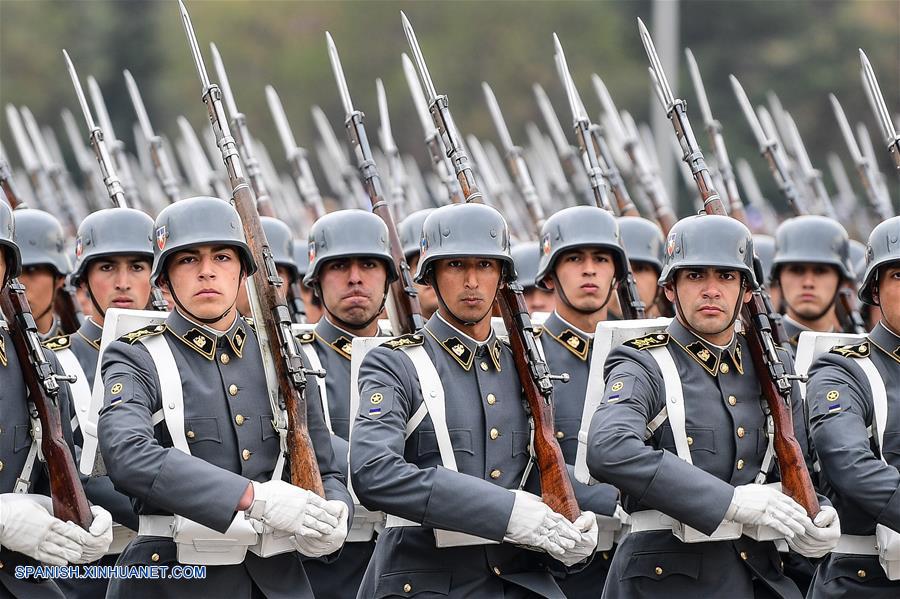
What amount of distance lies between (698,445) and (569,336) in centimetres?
212

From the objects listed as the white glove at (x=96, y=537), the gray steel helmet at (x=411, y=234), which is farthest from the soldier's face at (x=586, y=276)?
the white glove at (x=96, y=537)

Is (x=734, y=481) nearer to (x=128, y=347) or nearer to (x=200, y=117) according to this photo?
(x=128, y=347)

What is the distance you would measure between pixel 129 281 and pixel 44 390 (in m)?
2.23

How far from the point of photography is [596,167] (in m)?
11.1

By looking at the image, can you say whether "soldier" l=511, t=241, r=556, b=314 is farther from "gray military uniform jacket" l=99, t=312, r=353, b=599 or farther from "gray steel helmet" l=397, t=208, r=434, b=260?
"gray military uniform jacket" l=99, t=312, r=353, b=599

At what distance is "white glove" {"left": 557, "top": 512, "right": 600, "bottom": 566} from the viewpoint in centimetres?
680

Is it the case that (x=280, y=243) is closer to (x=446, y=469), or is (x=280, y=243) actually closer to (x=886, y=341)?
(x=446, y=469)

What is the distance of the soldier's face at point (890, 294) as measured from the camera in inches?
303

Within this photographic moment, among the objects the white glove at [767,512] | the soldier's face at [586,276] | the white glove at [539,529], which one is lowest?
the white glove at [767,512]

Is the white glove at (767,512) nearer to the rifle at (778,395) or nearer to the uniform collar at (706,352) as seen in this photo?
the rifle at (778,395)

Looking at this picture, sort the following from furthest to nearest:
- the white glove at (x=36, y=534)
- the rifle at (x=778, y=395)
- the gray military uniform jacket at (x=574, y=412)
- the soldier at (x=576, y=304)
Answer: the soldier at (x=576, y=304) → the gray military uniform jacket at (x=574, y=412) → the rifle at (x=778, y=395) → the white glove at (x=36, y=534)

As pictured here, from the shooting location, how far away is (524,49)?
63.8m

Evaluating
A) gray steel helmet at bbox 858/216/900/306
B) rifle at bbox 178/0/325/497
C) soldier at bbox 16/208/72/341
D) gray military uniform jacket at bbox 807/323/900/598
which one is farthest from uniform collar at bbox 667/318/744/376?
soldier at bbox 16/208/72/341

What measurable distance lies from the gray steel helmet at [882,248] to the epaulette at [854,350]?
0.41 meters
